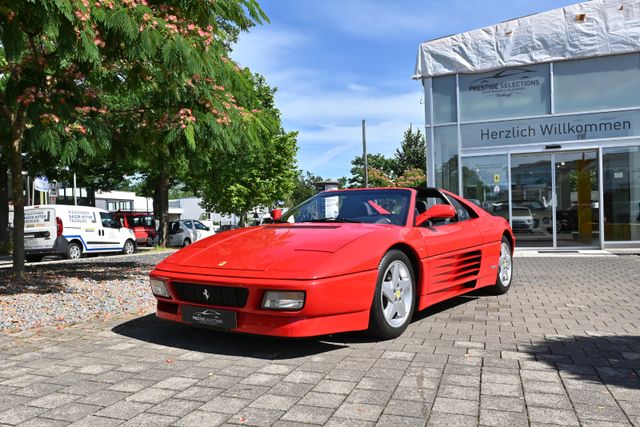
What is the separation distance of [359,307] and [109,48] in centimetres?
385

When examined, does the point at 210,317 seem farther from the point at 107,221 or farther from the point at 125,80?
the point at 107,221

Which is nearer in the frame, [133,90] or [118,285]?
[133,90]

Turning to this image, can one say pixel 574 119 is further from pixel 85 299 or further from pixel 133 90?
pixel 85 299

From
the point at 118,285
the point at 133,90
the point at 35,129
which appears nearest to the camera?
the point at 35,129

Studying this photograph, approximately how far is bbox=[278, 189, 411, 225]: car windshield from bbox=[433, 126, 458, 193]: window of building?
958 centimetres

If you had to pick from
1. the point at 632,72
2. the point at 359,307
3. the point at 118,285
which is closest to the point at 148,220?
the point at 118,285

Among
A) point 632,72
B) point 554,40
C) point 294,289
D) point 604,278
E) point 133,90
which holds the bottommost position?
point 604,278

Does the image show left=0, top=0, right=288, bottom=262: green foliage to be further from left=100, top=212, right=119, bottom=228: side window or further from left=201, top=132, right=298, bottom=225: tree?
left=201, top=132, right=298, bottom=225: tree

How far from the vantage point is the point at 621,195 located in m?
13.3

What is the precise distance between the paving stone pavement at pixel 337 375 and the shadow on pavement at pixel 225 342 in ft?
0.05

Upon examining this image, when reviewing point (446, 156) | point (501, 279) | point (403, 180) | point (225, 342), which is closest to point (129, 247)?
point (446, 156)

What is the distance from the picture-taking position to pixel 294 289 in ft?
11.5

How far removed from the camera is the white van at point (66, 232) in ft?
51.6

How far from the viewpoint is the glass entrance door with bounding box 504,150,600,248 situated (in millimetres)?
13508
